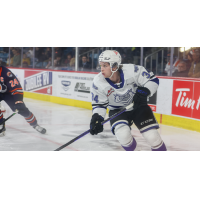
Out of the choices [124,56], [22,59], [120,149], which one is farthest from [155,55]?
[22,59]

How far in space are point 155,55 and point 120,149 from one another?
335 cm

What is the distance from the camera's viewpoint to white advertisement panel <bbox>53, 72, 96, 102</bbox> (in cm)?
805

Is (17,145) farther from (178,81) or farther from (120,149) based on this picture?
(178,81)

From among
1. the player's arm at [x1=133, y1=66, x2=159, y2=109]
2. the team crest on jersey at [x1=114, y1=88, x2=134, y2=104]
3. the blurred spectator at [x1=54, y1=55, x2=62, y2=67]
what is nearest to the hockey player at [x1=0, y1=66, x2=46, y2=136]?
the team crest on jersey at [x1=114, y1=88, x2=134, y2=104]

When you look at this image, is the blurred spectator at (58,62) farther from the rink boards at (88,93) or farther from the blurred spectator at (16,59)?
the blurred spectator at (16,59)

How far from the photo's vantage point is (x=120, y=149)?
13.9 ft

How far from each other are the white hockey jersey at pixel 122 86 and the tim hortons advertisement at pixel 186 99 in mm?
2400

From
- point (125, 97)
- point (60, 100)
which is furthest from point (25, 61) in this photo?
point (125, 97)

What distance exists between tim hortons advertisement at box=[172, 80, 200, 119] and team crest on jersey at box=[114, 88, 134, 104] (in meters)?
2.45

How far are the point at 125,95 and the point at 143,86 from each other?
0.20 m

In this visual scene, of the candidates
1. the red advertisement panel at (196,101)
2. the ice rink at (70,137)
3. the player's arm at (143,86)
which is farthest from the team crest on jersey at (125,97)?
the red advertisement panel at (196,101)

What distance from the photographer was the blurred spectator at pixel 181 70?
610cm

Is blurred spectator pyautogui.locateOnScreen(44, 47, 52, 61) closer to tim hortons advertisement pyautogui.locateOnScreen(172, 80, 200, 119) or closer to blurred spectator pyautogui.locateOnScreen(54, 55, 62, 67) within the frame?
blurred spectator pyautogui.locateOnScreen(54, 55, 62, 67)

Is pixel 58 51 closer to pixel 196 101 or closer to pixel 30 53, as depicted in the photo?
pixel 30 53
